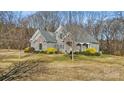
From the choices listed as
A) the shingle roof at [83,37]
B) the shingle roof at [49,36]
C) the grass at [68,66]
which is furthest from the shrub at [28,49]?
the shingle roof at [83,37]

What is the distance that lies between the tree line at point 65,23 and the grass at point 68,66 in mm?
77

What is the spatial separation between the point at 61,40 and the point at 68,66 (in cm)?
22

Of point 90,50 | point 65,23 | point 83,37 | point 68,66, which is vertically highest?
point 65,23

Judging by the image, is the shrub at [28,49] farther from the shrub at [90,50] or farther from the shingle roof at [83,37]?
the shrub at [90,50]

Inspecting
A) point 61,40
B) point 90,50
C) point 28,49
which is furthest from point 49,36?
point 90,50

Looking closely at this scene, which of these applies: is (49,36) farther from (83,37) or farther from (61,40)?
(83,37)

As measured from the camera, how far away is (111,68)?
4.71m

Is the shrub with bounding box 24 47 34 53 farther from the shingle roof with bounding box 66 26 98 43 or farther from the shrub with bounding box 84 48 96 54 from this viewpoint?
the shrub with bounding box 84 48 96 54

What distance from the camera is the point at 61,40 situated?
15.4 feet

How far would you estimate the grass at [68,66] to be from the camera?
4.70m

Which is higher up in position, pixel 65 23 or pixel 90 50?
pixel 65 23

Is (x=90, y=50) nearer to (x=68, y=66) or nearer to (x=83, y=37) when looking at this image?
(x=83, y=37)
